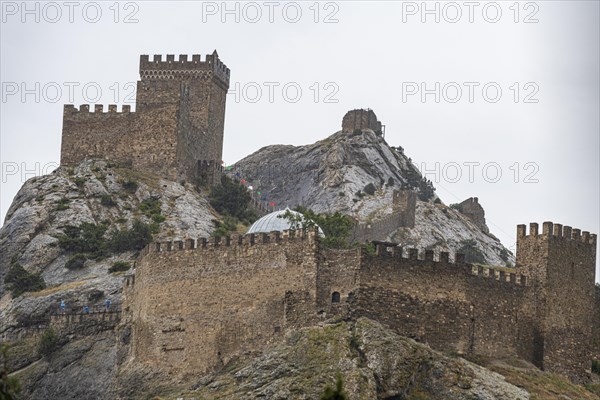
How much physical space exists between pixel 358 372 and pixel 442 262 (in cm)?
1057

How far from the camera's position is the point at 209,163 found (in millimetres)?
131750

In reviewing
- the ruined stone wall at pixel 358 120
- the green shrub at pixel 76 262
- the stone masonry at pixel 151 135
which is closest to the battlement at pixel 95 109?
the stone masonry at pixel 151 135

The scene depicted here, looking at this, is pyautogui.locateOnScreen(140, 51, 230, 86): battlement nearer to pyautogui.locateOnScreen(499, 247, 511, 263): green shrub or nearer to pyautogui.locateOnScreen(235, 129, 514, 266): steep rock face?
pyautogui.locateOnScreen(235, 129, 514, 266): steep rock face

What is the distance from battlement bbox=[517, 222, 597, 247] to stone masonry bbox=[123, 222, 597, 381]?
77 mm

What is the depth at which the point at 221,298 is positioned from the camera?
83000 millimetres

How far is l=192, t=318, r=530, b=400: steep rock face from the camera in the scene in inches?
2923

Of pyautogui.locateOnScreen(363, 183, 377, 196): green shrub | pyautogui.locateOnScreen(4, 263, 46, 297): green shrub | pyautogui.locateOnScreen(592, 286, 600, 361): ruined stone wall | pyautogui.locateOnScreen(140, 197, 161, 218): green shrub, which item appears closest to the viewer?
pyautogui.locateOnScreen(592, 286, 600, 361): ruined stone wall

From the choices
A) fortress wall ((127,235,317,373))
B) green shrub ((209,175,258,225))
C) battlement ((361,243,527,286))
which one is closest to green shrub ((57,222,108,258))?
green shrub ((209,175,258,225))

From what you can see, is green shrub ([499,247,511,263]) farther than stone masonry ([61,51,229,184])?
Yes

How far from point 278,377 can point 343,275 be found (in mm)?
7738

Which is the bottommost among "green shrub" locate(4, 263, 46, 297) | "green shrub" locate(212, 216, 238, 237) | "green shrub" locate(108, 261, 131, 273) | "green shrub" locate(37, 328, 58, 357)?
"green shrub" locate(37, 328, 58, 357)

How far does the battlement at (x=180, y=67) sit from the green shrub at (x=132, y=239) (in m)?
22.5

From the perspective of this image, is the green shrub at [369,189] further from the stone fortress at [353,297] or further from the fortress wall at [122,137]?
the stone fortress at [353,297]

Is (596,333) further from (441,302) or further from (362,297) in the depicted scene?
(362,297)
